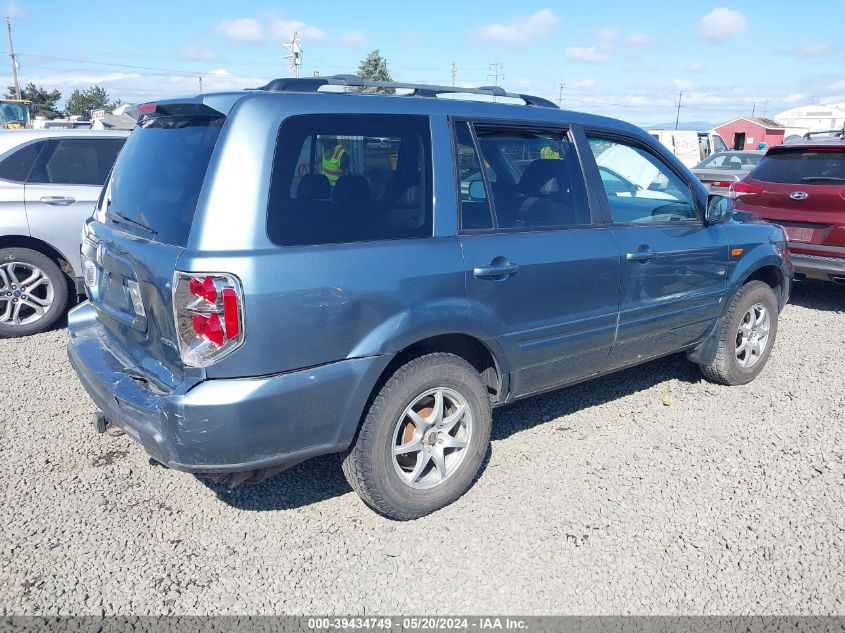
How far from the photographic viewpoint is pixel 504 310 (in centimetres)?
325

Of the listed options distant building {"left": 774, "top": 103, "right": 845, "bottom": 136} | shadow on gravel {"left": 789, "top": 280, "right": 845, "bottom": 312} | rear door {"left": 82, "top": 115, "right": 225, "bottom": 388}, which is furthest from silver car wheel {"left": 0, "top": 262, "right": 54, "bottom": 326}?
distant building {"left": 774, "top": 103, "right": 845, "bottom": 136}

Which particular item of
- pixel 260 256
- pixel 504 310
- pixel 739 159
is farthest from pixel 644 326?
pixel 739 159

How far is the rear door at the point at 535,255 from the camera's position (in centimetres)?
320

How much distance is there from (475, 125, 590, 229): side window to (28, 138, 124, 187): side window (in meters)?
4.09

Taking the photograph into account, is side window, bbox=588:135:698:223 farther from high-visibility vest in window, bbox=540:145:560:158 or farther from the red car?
the red car

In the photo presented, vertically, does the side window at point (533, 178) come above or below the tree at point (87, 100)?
below

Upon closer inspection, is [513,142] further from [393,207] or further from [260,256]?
[260,256]

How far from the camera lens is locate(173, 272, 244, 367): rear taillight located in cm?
246

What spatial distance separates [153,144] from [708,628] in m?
3.07

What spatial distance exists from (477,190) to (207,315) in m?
1.44

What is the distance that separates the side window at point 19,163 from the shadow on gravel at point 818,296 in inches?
→ 312

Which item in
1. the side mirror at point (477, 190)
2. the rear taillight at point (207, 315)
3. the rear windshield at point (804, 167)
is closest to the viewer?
the rear taillight at point (207, 315)

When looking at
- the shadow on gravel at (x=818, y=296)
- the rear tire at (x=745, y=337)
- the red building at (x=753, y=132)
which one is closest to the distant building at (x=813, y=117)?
the red building at (x=753, y=132)

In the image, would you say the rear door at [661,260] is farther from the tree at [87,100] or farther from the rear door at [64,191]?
the tree at [87,100]
